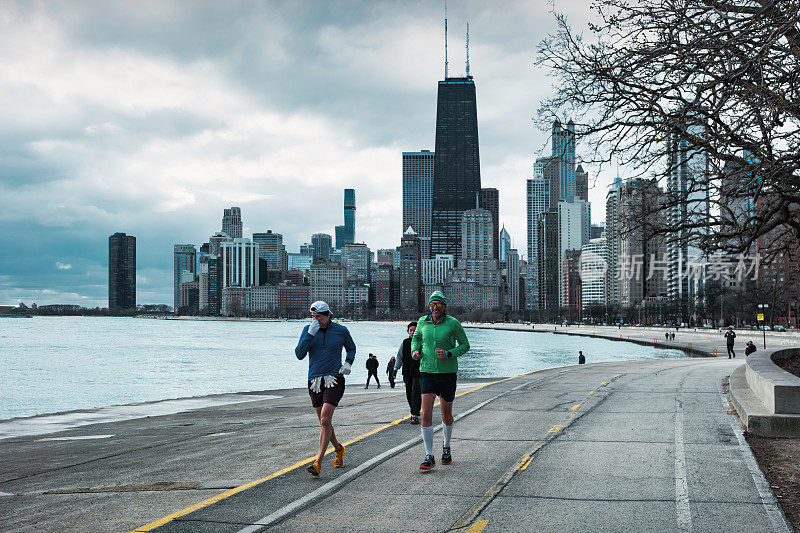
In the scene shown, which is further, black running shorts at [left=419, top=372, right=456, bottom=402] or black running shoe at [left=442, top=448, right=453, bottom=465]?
black running shoe at [left=442, top=448, right=453, bottom=465]

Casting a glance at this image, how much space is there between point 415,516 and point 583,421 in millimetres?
6796

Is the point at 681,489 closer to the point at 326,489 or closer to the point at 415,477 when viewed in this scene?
the point at 415,477

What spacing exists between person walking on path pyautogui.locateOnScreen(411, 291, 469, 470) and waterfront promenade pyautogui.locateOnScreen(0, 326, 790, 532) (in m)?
0.56

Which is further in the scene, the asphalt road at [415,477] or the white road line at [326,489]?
the asphalt road at [415,477]

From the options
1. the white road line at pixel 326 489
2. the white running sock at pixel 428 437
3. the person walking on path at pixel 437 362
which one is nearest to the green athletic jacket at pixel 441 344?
the person walking on path at pixel 437 362

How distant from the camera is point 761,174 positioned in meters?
8.44

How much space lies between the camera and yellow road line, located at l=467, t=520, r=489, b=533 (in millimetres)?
6043

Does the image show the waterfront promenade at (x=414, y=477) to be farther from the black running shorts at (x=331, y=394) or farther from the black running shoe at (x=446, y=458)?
the black running shorts at (x=331, y=394)

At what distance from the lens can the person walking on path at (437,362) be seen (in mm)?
8391

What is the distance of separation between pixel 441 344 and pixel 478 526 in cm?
277

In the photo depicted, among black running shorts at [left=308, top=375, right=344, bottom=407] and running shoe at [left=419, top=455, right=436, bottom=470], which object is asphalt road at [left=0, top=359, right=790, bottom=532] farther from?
black running shorts at [left=308, top=375, right=344, bottom=407]

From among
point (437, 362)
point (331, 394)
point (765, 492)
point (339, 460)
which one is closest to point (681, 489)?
point (765, 492)

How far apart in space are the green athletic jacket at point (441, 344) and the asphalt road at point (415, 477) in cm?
134

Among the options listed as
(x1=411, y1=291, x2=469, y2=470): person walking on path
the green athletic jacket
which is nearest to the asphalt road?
(x1=411, y1=291, x2=469, y2=470): person walking on path
